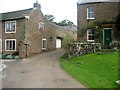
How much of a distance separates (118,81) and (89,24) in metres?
15.0

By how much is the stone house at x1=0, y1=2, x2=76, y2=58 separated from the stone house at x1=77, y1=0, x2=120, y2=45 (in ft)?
11.2

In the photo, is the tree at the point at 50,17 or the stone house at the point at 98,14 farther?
the tree at the point at 50,17

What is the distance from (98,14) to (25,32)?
38.7 ft

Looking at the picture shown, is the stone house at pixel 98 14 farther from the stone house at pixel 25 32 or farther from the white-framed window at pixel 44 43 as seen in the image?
the white-framed window at pixel 44 43

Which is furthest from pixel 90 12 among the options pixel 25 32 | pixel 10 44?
pixel 10 44

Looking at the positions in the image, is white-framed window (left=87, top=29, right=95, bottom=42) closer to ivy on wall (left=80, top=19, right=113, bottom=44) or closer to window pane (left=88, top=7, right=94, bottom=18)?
ivy on wall (left=80, top=19, right=113, bottom=44)

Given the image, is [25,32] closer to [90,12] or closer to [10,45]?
[10,45]

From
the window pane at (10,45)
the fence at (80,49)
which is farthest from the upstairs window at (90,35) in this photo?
the window pane at (10,45)

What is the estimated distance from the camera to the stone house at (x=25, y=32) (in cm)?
2344

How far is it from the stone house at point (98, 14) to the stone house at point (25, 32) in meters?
3.42

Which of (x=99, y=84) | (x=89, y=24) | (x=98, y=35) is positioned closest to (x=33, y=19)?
(x=89, y=24)

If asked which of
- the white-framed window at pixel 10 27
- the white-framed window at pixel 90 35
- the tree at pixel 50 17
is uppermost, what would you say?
the tree at pixel 50 17

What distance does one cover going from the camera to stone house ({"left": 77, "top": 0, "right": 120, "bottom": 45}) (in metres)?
21.7

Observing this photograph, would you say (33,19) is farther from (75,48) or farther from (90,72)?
(90,72)
